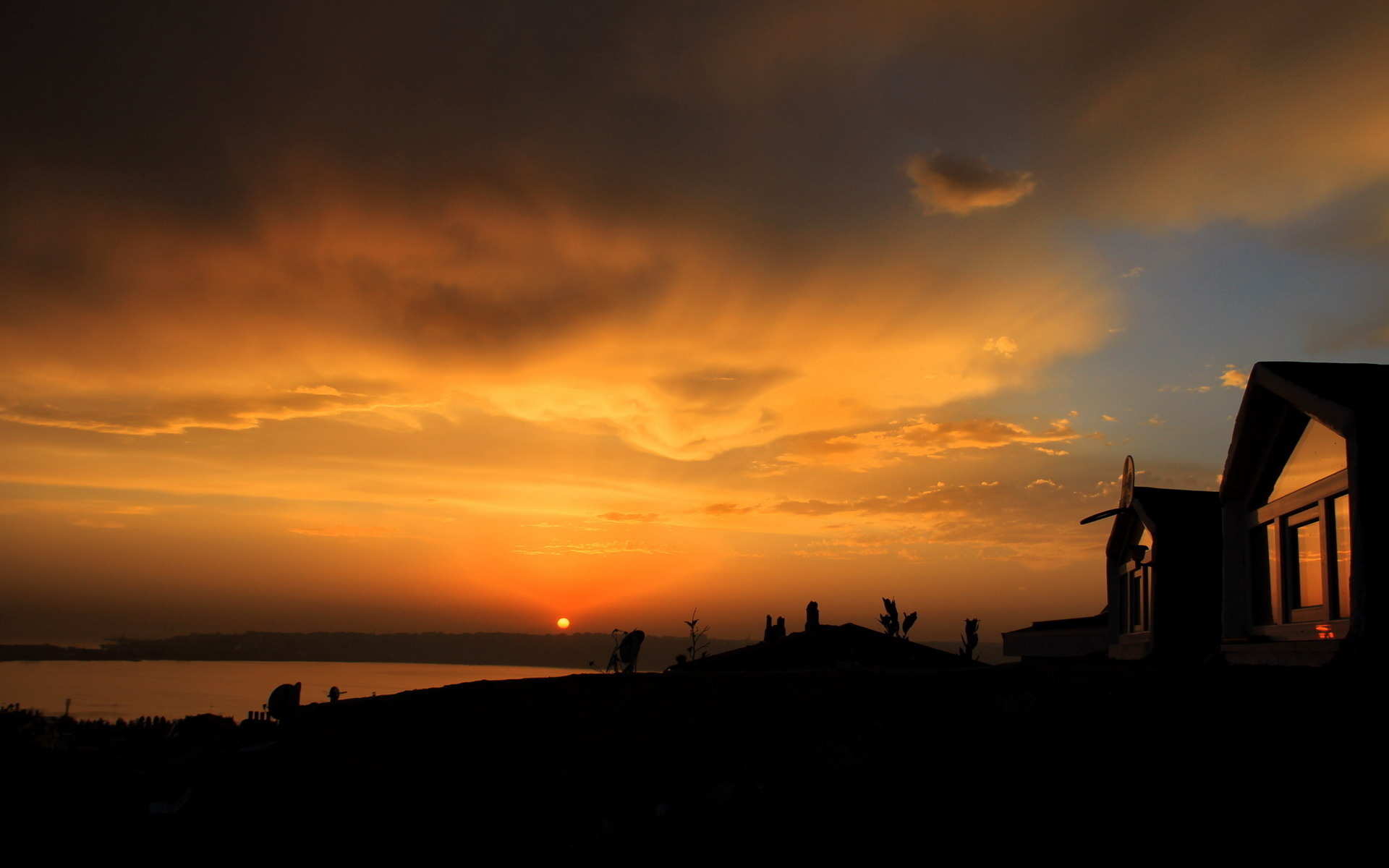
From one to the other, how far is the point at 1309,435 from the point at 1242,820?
709cm

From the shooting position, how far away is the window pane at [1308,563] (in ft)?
34.9

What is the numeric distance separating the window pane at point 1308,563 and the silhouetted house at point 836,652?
12.8 metres

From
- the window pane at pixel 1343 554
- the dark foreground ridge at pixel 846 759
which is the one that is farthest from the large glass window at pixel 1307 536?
the dark foreground ridge at pixel 846 759

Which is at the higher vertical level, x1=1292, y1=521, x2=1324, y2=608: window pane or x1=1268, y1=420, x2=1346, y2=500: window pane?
x1=1268, y1=420, x2=1346, y2=500: window pane

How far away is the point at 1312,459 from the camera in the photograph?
1076cm

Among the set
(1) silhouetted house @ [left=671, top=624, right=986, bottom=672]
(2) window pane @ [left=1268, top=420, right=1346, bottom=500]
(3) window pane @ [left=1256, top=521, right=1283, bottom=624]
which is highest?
(2) window pane @ [left=1268, top=420, right=1346, bottom=500]

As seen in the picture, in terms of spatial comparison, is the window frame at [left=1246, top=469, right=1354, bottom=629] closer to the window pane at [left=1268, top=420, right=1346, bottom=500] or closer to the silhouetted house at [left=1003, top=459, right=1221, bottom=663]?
the window pane at [left=1268, top=420, right=1346, bottom=500]

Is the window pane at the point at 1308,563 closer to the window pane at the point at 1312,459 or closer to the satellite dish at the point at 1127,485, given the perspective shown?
the window pane at the point at 1312,459

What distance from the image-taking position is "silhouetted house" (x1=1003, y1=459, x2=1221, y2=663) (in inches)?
652

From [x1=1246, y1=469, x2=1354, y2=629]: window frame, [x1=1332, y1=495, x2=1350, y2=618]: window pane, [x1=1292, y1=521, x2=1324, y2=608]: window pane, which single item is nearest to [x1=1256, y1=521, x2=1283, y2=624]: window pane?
[x1=1246, y1=469, x2=1354, y2=629]: window frame

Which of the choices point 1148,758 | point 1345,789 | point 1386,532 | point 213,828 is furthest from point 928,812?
point 213,828

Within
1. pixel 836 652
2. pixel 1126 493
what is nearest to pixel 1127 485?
pixel 1126 493

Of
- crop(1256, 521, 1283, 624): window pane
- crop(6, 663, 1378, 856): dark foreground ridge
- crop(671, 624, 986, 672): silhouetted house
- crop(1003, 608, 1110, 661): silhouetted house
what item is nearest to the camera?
crop(6, 663, 1378, 856): dark foreground ridge

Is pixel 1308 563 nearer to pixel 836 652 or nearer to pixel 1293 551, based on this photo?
pixel 1293 551
